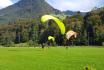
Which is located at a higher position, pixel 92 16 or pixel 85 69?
pixel 92 16

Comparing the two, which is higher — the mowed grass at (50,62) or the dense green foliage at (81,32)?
the dense green foliage at (81,32)

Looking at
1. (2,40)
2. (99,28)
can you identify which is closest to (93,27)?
(99,28)

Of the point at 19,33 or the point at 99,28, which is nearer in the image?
the point at 99,28

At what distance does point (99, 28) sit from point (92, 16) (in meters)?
9.14

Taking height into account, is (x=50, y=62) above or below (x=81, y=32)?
below

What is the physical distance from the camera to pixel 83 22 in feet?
438

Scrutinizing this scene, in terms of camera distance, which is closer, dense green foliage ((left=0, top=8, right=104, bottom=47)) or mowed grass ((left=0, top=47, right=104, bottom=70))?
mowed grass ((left=0, top=47, right=104, bottom=70))

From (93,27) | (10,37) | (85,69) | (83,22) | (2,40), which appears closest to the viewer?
(85,69)

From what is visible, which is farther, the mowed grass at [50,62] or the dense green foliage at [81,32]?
the dense green foliage at [81,32]

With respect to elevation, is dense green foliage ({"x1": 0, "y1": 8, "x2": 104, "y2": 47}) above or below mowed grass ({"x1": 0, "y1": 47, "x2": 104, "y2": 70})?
above

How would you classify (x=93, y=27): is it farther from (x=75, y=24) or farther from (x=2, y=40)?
(x=2, y=40)

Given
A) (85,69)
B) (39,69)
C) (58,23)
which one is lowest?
(39,69)

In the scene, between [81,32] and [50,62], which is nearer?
[50,62]

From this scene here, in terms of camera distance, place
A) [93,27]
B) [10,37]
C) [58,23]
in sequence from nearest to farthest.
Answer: [58,23] < [93,27] < [10,37]
